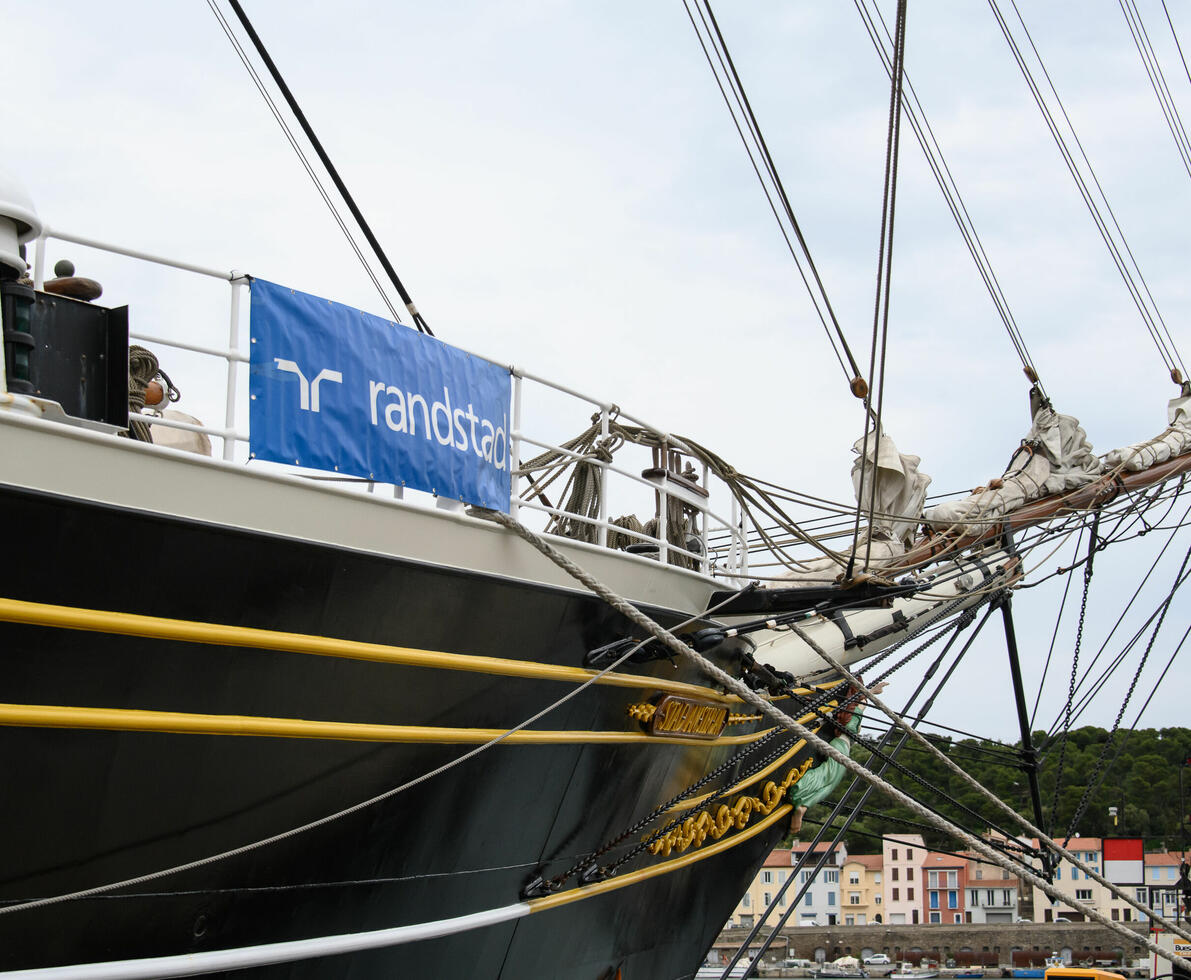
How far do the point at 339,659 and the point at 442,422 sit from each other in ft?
4.30

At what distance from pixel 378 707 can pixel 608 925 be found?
117 inches

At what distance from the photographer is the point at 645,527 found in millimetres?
8352

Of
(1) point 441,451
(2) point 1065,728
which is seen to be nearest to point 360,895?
(1) point 441,451

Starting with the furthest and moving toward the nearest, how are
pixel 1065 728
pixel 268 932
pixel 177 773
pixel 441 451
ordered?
pixel 1065 728 → pixel 441 451 → pixel 268 932 → pixel 177 773

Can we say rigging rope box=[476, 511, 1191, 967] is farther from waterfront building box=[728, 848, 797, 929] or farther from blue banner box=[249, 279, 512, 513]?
waterfront building box=[728, 848, 797, 929]

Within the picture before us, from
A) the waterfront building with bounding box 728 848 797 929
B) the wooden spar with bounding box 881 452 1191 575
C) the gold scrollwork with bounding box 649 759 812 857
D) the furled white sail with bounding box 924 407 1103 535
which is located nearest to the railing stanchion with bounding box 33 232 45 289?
the gold scrollwork with bounding box 649 759 812 857

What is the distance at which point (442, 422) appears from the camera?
6.09 meters

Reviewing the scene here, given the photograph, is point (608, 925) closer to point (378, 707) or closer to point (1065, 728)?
point (378, 707)

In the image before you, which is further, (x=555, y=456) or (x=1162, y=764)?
(x=1162, y=764)

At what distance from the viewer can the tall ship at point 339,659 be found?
4496mm

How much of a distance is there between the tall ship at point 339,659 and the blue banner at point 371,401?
0.01 m

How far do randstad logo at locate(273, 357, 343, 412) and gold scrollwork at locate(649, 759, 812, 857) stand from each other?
363 cm

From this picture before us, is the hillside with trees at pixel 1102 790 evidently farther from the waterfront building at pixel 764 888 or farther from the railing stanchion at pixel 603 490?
the railing stanchion at pixel 603 490

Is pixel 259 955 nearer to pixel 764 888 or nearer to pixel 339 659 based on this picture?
pixel 339 659
